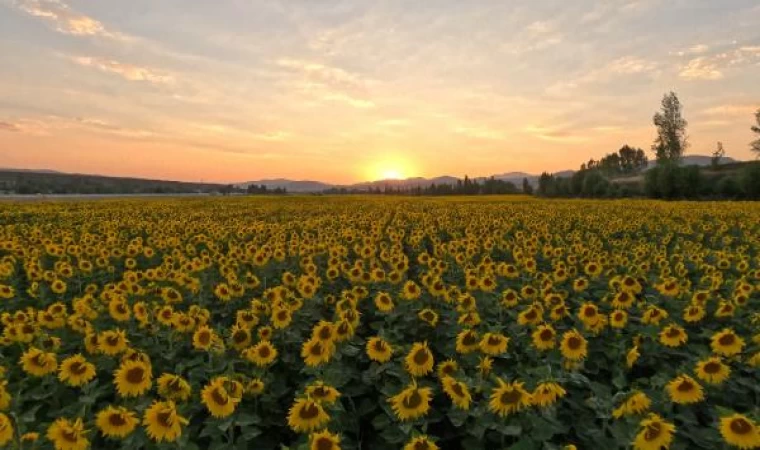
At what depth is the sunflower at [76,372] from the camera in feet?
14.2

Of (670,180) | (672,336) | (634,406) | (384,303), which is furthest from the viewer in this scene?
(670,180)

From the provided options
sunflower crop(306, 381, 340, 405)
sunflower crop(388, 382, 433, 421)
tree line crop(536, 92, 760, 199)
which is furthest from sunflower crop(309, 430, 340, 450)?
tree line crop(536, 92, 760, 199)

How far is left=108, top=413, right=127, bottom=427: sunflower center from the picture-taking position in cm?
361

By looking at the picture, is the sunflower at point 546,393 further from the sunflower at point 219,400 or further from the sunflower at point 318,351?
the sunflower at point 219,400

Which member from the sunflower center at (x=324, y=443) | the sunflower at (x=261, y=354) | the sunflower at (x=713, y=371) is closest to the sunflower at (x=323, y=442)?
the sunflower center at (x=324, y=443)

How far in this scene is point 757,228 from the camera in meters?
18.0

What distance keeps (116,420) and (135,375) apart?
0.61m

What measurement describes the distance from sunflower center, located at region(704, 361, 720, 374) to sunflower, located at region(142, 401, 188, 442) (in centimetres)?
447

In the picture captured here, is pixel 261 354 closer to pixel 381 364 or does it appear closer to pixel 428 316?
pixel 381 364

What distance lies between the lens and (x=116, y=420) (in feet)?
11.9

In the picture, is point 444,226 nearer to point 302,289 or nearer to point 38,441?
point 302,289

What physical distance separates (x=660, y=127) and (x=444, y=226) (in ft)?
300

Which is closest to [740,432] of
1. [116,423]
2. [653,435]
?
[653,435]

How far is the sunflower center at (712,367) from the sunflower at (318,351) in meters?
3.45
